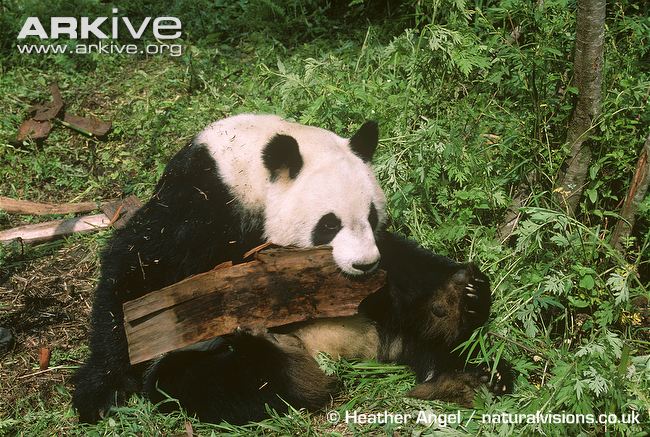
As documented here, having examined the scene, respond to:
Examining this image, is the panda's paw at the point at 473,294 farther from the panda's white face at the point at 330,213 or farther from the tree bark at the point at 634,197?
the tree bark at the point at 634,197

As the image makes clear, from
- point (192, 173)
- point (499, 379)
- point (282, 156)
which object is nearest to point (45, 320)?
point (192, 173)

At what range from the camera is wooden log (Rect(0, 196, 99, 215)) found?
6.06 m

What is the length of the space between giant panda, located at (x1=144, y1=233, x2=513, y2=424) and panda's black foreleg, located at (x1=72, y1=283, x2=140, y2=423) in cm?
14

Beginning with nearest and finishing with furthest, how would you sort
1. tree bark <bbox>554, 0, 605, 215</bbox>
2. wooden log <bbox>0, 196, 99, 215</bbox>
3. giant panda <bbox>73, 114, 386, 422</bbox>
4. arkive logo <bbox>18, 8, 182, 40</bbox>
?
giant panda <bbox>73, 114, 386, 422</bbox>, tree bark <bbox>554, 0, 605, 215</bbox>, wooden log <bbox>0, 196, 99, 215</bbox>, arkive logo <bbox>18, 8, 182, 40</bbox>

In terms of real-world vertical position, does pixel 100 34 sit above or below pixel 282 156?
above

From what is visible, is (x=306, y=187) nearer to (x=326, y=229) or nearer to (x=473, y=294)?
(x=326, y=229)

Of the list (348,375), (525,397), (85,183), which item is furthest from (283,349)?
(85,183)

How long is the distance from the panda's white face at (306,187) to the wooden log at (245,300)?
13 centimetres

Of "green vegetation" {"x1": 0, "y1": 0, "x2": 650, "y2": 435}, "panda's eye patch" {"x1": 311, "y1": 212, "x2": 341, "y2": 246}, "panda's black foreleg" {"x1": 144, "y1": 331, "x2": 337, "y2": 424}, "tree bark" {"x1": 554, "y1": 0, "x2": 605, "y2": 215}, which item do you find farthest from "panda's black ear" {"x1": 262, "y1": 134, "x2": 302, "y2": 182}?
"tree bark" {"x1": 554, "y1": 0, "x2": 605, "y2": 215}

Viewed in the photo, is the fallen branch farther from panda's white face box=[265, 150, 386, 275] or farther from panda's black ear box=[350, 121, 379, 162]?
panda's black ear box=[350, 121, 379, 162]

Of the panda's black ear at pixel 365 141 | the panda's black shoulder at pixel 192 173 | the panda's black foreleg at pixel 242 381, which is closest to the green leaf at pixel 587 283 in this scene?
the panda's black ear at pixel 365 141

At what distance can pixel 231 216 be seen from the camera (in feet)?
14.0

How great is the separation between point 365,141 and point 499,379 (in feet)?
5.34

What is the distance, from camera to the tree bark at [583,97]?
462 centimetres
